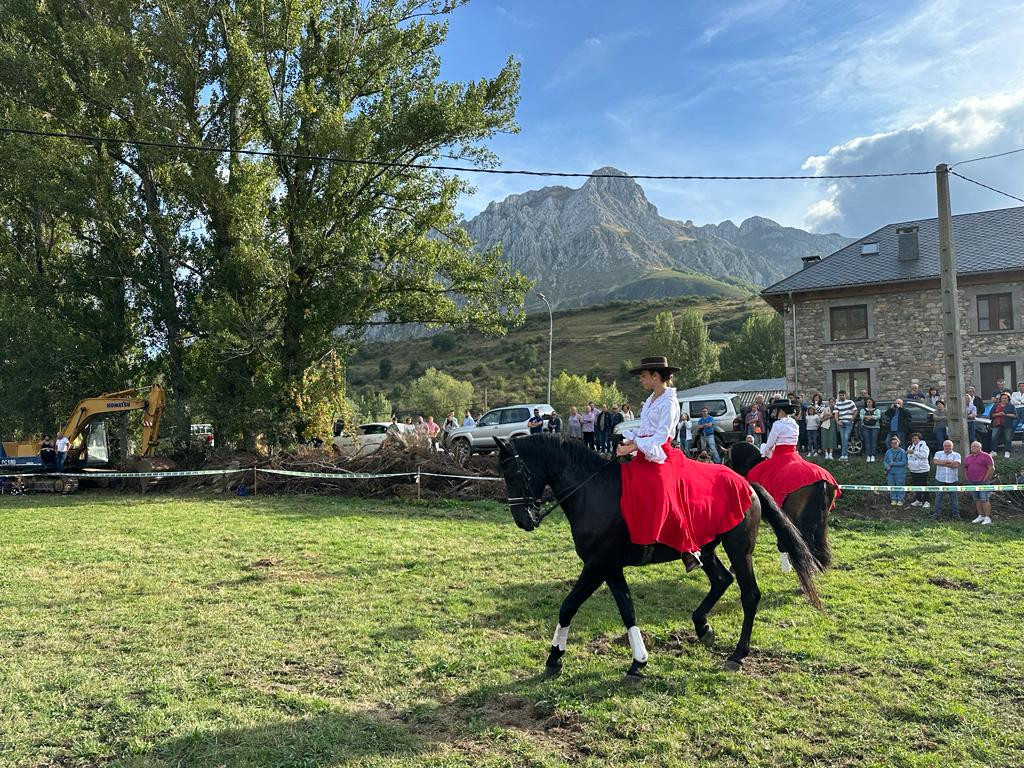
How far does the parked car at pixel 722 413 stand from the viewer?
20953 millimetres

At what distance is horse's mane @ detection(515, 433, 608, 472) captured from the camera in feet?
19.5

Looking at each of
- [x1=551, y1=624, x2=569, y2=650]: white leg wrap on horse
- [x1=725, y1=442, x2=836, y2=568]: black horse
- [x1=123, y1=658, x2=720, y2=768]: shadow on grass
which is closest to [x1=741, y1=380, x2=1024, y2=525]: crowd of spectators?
[x1=725, y1=442, x2=836, y2=568]: black horse

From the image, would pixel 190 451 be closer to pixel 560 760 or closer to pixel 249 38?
pixel 249 38

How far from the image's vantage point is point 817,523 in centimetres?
841

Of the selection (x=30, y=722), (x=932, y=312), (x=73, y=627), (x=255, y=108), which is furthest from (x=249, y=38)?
(x=932, y=312)

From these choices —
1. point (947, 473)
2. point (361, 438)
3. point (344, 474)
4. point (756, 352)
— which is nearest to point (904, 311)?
point (947, 473)

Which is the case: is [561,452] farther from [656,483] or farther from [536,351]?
[536,351]

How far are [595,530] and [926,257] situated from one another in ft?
102

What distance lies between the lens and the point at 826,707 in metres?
4.80

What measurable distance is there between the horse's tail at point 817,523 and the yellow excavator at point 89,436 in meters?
20.0

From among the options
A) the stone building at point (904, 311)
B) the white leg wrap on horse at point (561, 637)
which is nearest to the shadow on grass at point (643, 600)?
the white leg wrap on horse at point (561, 637)

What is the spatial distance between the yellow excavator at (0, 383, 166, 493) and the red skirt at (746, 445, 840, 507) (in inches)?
768

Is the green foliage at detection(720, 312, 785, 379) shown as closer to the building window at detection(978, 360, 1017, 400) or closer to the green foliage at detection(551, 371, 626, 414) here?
the green foliage at detection(551, 371, 626, 414)

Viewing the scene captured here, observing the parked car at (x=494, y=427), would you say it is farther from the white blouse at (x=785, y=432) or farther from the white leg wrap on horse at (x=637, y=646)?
the white leg wrap on horse at (x=637, y=646)
